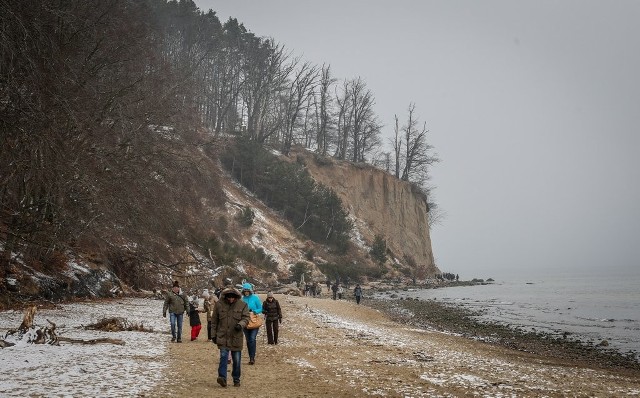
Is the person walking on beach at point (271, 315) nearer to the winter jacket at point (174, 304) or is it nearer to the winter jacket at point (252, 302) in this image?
the winter jacket at point (252, 302)

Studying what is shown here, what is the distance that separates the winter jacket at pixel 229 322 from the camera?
7.87 m

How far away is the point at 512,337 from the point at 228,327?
18.7 meters

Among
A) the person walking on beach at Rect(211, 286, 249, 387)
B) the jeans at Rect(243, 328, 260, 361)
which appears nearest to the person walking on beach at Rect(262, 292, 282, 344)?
the jeans at Rect(243, 328, 260, 361)

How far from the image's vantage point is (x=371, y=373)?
975 cm

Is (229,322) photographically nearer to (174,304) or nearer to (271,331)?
(174,304)

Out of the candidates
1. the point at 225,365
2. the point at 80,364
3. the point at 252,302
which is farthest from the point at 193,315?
the point at 225,365

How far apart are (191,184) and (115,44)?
11.1 m

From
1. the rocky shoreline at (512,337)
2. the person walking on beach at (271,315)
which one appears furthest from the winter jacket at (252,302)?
the rocky shoreline at (512,337)

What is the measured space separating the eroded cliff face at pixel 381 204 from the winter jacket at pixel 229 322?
51.3 m

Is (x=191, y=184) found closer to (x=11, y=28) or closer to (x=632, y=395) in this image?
(x=11, y=28)

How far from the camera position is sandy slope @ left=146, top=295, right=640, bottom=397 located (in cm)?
816

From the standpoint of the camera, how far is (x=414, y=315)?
95.7ft

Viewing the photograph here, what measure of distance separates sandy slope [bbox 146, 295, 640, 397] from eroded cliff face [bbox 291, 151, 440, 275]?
150 ft

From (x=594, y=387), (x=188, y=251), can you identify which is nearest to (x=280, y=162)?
(x=188, y=251)
